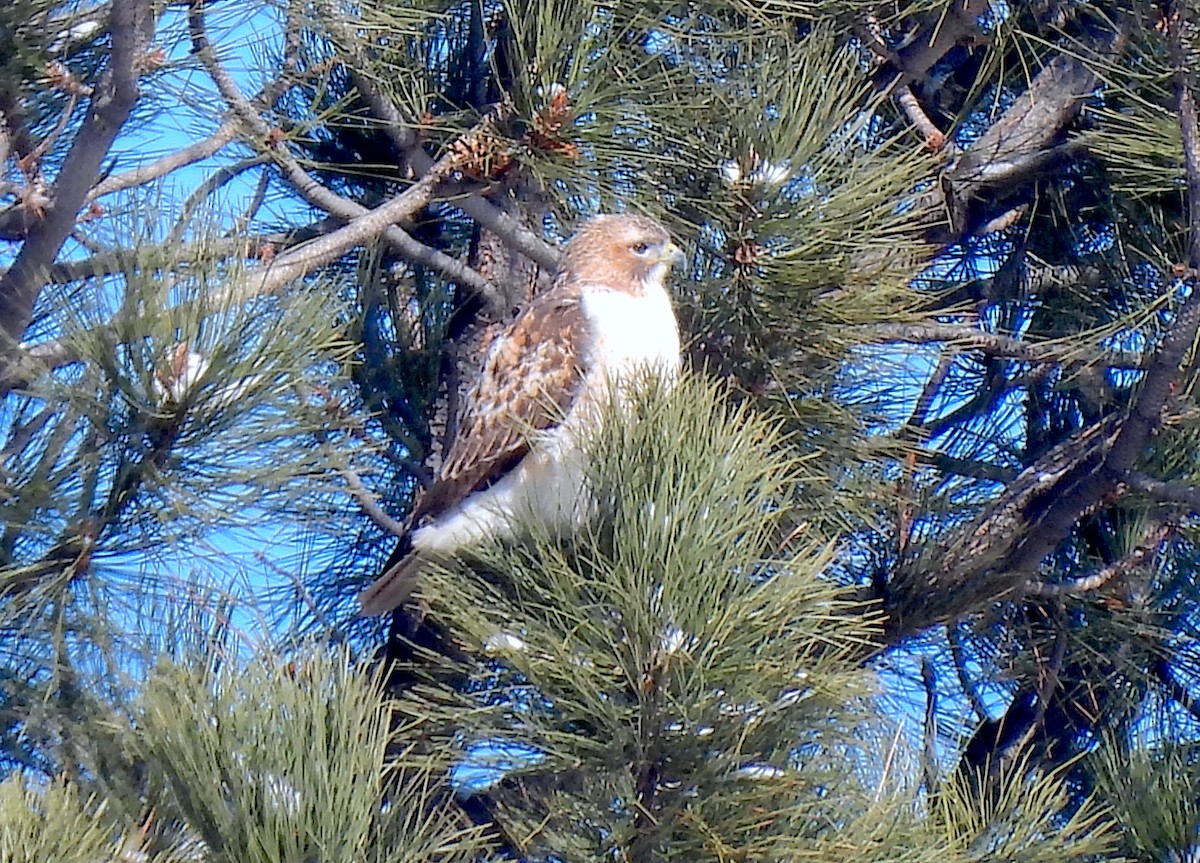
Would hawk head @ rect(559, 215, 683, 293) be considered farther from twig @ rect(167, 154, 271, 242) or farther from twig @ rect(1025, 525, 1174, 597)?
twig @ rect(1025, 525, 1174, 597)

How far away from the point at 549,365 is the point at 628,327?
16 centimetres

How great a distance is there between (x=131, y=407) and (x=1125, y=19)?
1709 millimetres

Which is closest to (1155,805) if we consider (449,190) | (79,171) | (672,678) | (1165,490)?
(1165,490)

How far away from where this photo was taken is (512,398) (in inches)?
124

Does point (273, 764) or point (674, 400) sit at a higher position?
point (674, 400)

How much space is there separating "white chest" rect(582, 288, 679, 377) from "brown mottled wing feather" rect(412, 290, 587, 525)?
28mm

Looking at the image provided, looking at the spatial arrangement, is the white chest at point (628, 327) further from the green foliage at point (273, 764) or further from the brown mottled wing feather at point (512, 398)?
the green foliage at point (273, 764)

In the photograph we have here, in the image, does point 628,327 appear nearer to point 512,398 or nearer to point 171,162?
point 512,398

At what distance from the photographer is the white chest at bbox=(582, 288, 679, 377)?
2.97 metres

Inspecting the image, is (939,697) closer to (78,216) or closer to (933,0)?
(933,0)

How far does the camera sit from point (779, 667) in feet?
7.20

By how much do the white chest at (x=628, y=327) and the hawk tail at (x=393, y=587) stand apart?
1.52ft

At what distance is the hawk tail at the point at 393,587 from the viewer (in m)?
3.03

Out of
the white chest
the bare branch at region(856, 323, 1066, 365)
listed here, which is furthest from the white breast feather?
the bare branch at region(856, 323, 1066, 365)
